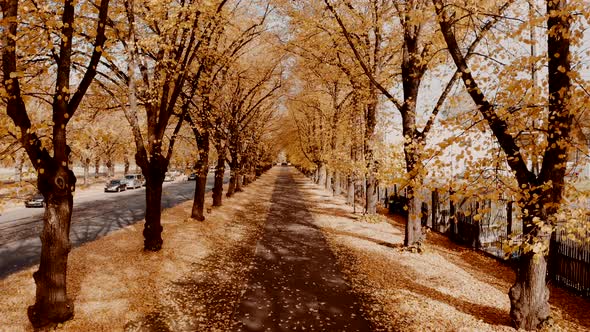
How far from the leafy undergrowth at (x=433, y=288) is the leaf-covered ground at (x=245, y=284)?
24 mm

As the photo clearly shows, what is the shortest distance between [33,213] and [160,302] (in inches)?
788

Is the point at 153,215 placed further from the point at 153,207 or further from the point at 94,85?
the point at 94,85

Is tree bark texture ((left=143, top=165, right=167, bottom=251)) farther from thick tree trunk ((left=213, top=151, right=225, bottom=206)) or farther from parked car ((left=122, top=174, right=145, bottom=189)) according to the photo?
parked car ((left=122, top=174, right=145, bottom=189))

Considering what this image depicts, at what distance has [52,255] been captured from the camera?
620 cm

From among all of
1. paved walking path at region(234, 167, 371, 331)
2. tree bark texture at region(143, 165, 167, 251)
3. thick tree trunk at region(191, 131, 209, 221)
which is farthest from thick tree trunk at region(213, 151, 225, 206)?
tree bark texture at region(143, 165, 167, 251)

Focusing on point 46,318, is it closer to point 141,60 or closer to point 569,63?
point 141,60

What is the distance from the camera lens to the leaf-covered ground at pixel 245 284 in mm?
6695

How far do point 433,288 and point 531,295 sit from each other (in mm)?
2657

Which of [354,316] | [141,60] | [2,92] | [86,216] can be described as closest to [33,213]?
[86,216]

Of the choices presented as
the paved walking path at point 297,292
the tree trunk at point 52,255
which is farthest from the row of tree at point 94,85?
the paved walking path at point 297,292

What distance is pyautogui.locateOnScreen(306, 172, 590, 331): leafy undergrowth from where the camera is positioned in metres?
6.83

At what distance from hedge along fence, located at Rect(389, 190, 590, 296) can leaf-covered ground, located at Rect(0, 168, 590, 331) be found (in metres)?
0.46

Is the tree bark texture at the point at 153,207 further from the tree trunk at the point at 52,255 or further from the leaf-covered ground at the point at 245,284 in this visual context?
the tree trunk at the point at 52,255

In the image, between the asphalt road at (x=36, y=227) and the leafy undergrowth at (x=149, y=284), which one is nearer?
the leafy undergrowth at (x=149, y=284)
